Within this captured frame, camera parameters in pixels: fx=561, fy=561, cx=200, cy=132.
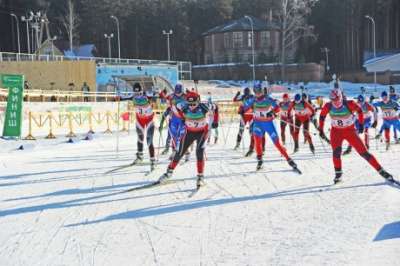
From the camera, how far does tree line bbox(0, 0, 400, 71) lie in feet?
241

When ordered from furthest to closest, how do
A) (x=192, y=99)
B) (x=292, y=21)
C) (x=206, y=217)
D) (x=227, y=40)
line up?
(x=227, y=40), (x=292, y=21), (x=192, y=99), (x=206, y=217)

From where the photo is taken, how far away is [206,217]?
7820 mm

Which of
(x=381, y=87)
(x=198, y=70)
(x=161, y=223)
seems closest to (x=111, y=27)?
(x=198, y=70)

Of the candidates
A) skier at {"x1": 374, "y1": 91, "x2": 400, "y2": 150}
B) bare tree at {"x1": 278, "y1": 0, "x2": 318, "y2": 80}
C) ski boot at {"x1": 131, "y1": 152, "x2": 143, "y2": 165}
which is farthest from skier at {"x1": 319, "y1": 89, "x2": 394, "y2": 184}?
bare tree at {"x1": 278, "y1": 0, "x2": 318, "y2": 80}

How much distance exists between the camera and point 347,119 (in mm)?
9977

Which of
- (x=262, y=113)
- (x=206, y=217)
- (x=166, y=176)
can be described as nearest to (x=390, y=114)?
(x=262, y=113)

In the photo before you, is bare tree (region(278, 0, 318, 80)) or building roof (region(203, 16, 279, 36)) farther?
building roof (region(203, 16, 279, 36))

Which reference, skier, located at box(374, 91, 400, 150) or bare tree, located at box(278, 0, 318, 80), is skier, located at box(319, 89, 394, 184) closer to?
skier, located at box(374, 91, 400, 150)

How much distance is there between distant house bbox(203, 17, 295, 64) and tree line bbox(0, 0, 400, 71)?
2.63 meters

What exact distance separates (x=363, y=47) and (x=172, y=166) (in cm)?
6799

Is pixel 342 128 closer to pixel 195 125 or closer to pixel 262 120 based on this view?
pixel 262 120

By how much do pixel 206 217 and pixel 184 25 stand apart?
235 ft

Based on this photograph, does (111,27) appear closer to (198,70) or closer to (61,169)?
(198,70)

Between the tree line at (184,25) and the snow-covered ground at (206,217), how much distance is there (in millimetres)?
63094
